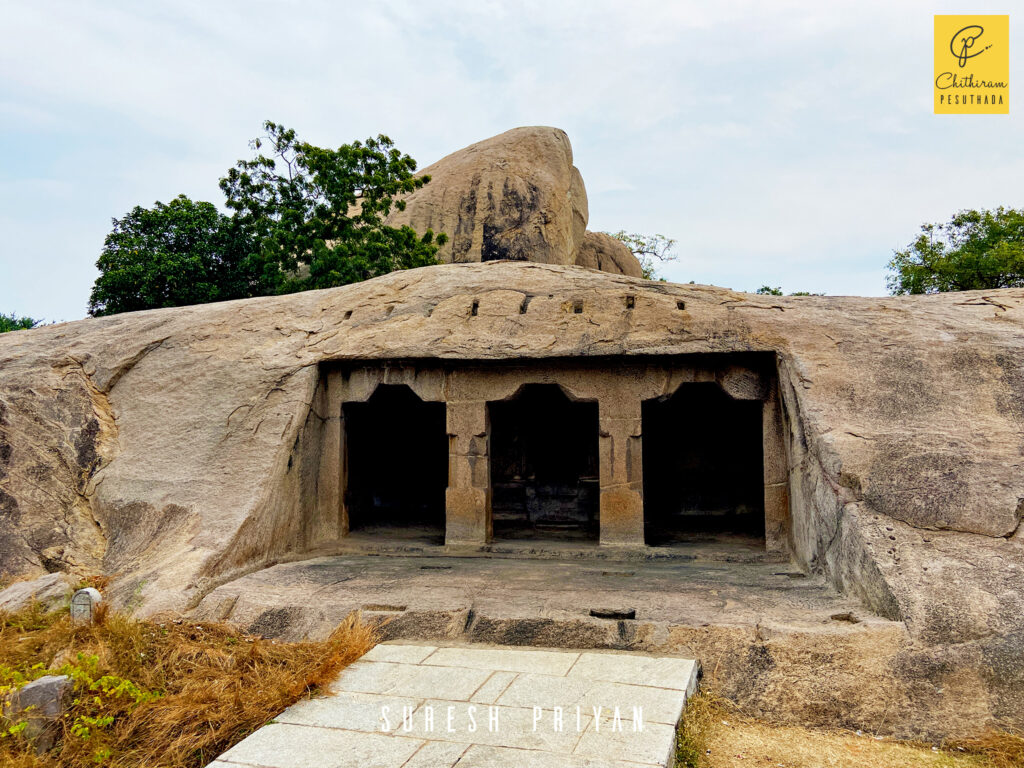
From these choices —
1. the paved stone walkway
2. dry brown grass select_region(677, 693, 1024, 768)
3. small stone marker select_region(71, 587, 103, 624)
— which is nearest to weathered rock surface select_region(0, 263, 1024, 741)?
dry brown grass select_region(677, 693, 1024, 768)

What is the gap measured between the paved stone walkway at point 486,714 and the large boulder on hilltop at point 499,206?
14.6 m

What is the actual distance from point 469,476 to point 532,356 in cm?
141

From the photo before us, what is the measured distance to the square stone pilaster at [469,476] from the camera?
7.56m

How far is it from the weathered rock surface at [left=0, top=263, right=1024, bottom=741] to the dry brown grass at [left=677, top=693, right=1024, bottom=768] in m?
0.23

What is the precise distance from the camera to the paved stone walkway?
10.7 ft

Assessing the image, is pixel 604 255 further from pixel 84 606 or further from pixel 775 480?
pixel 84 606

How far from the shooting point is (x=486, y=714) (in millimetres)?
3678

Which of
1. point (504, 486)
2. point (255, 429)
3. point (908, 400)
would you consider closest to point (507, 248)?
point (504, 486)

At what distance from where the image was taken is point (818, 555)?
5.82 m

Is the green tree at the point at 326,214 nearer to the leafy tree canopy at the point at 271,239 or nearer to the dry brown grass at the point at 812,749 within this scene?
the leafy tree canopy at the point at 271,239

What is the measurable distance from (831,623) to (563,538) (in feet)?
13.3

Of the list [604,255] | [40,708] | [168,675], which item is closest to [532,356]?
[168,675]

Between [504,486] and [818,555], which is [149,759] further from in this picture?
[504,486]

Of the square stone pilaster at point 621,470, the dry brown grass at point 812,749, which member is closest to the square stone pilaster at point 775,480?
the square stone pilaster at point 621,470
